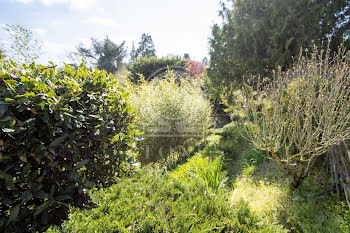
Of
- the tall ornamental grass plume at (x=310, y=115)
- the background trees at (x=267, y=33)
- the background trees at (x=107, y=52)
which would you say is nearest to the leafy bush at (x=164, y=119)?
the tall ornamental grass plume at (x=310, y=115)

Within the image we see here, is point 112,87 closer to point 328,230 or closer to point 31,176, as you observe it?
point 31,176

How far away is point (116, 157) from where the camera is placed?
1.72 meters

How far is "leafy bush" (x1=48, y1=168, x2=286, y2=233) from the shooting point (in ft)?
3.27

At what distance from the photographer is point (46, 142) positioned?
47.4 inches

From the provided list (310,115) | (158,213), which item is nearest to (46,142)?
(158,213)

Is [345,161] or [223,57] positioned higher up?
[223,57]

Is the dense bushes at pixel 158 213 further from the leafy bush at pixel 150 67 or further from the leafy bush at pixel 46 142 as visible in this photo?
the leafy bush at pixel 150 67

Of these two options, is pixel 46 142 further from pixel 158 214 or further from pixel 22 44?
pixel 22 44

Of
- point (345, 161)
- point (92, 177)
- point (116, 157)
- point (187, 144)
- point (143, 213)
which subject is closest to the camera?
point (143, 213)

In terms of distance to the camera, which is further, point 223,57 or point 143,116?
point 223,57

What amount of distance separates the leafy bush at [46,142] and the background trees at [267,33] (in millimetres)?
5109

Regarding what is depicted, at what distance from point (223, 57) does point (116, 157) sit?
18.7 feet

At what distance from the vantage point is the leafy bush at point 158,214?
100cm

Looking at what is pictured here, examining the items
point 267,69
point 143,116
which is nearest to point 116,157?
point 143,116
